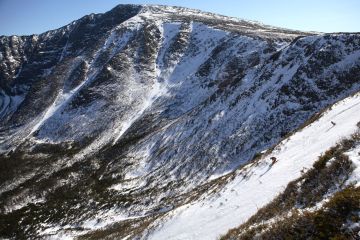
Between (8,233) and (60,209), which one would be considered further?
(60,209)

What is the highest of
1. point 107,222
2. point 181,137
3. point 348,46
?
point 348,46

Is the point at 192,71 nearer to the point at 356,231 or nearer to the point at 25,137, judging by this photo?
the point at 25,137

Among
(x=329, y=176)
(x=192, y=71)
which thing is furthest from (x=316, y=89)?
(x=192, y=71)

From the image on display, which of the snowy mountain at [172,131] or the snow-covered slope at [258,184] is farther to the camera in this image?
the snowy mountain at [172,131]

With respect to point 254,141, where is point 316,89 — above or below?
above
